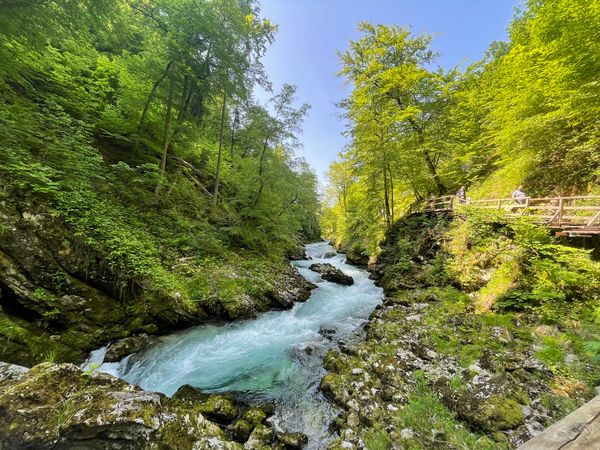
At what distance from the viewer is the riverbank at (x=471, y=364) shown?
406 cm

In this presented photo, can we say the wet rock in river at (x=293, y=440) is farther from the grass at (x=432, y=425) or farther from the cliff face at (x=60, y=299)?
the cliff face at (x=60, y=299)

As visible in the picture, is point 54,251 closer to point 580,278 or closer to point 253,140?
point 253,140

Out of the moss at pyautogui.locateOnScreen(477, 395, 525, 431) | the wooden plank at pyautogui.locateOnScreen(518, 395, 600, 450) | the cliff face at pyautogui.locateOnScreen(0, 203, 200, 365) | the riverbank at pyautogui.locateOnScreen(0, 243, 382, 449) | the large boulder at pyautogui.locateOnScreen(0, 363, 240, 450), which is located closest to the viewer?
the wooden plank at pyautogui.locateOnScreen(518, 395, 600, 450)

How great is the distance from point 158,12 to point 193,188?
7844 millimetres

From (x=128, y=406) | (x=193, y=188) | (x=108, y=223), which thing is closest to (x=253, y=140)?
(x=193, y=188)

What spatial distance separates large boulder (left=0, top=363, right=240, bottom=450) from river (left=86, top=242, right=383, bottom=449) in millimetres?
1743

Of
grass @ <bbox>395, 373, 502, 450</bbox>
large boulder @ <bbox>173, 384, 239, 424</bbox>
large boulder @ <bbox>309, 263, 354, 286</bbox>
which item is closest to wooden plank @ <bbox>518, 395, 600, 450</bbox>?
grass @ <bbox>395, 373, 502, 450</bbox>

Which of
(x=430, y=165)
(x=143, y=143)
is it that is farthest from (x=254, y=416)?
(x=430, y=165)

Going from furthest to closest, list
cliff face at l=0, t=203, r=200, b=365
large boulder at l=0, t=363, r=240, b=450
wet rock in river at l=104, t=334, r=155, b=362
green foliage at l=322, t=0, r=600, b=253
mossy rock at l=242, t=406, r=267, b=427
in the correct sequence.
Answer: green foliage at l=322, t=0, r=600, b=253 < wet rock in river at l=104, t=334, r=155, b=362 < cliff face at l=0, t=203, r=200, b=365 < mossy rock at l=242, t=406, r=267, b=427 < large boulder at l=0, t=363, r=240, b=450

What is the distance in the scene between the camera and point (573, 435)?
1.16 m

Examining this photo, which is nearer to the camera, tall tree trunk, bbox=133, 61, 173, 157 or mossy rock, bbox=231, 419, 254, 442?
mossy rock, bbox=231, 419, 254, 442

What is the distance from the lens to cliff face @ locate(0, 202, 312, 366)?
199 inches

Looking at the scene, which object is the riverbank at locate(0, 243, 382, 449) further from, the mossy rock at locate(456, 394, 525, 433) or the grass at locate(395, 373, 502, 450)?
the mossy rock at locate(456, 394, 525, 433)

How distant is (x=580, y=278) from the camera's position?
19.8 ft
